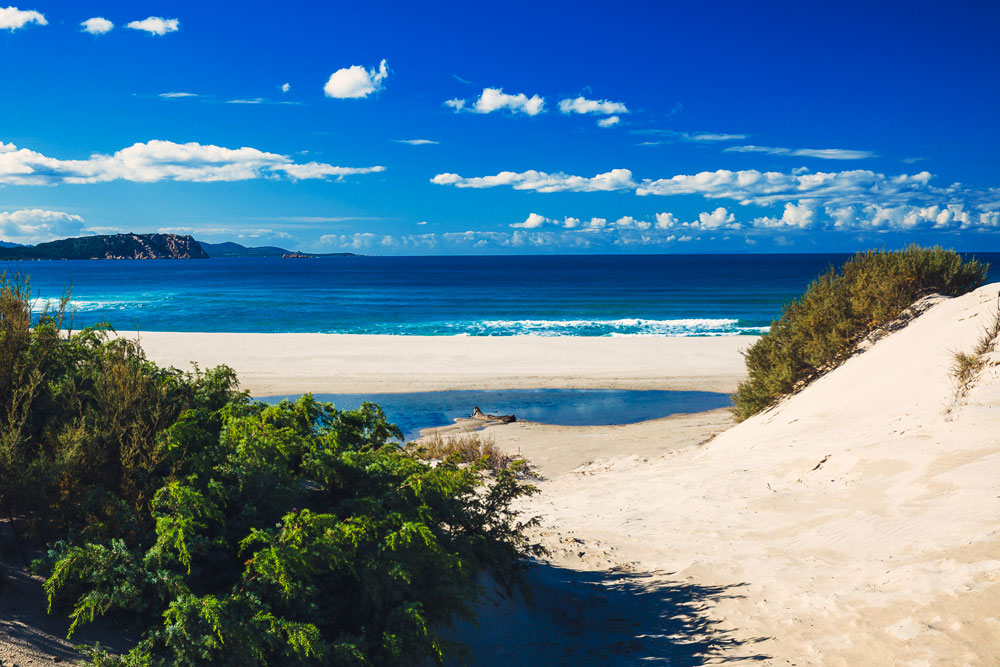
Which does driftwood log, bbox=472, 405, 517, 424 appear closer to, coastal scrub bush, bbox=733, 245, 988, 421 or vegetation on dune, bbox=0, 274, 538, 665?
coastal scrub bush, bbox=733, 245, 988, 421

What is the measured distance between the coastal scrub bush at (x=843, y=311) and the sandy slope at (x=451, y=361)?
7.72m

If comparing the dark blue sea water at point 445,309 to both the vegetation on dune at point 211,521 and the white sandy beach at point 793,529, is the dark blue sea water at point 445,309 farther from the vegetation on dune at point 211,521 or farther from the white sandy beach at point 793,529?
the vegetation on dune at point 211,521

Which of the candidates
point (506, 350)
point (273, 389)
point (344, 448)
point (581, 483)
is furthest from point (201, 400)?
point (506, 350)

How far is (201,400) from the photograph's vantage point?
19.5ft

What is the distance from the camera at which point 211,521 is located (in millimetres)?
4422

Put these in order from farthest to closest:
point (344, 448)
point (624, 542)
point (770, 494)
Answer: point (770, 494) < point (624, 542) < point (344, 448)

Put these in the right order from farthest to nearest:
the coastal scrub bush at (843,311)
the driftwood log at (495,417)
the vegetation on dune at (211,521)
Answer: the driftwood log at (495,417) → the coastal scrub bush at (843,311) → the vegetation on dune at (211,521)

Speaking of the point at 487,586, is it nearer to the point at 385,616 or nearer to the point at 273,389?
the point at 385,616

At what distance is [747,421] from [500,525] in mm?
9271

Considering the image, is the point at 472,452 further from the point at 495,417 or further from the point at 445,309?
the point at 445,309

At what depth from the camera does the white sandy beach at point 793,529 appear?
5301 millimetres

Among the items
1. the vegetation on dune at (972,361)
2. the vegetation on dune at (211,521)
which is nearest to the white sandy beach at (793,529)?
the vegetation on dune at (972,361)

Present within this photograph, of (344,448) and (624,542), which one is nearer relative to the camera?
(344,448)

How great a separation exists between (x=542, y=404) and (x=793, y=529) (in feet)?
41.5
